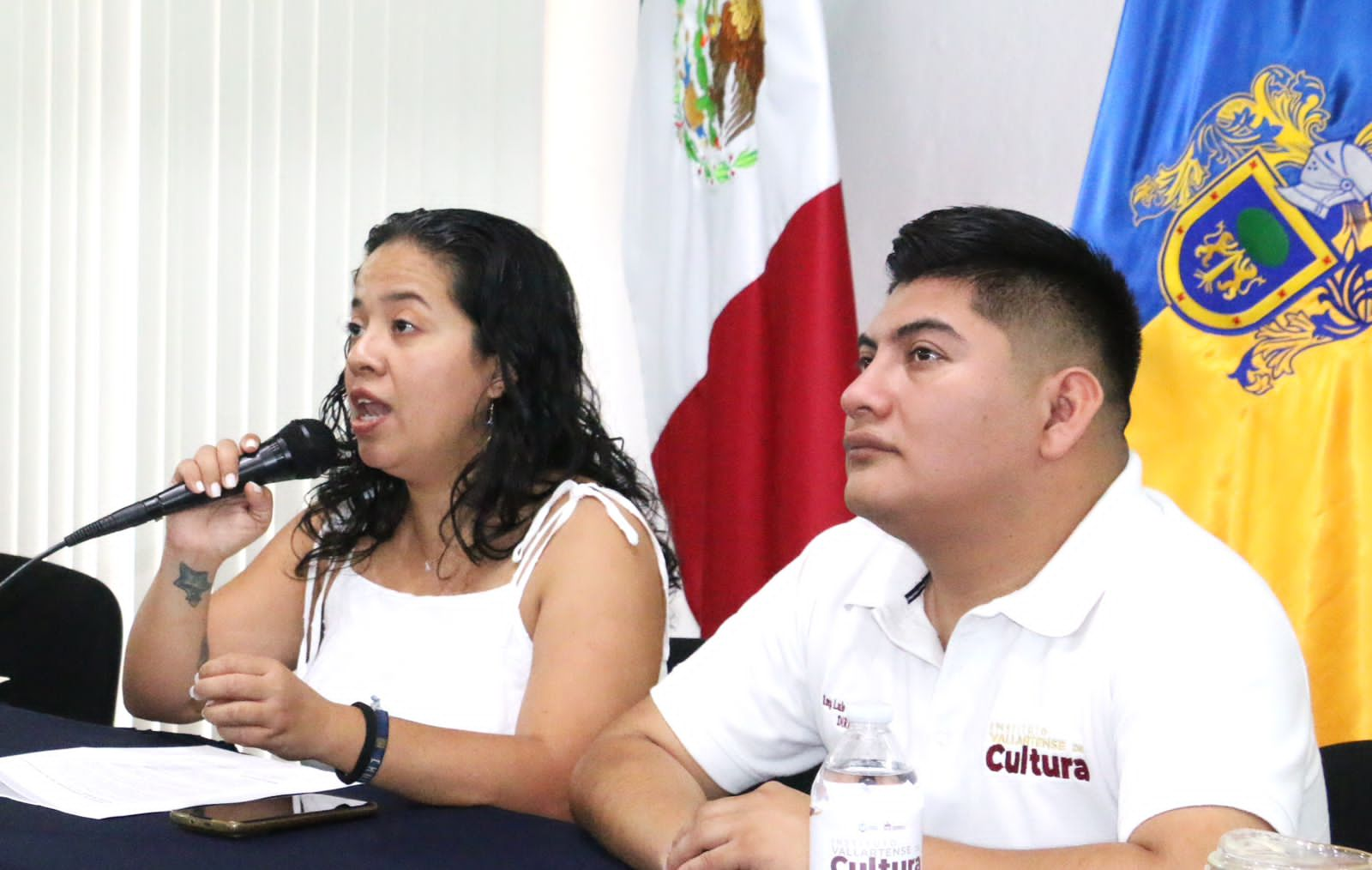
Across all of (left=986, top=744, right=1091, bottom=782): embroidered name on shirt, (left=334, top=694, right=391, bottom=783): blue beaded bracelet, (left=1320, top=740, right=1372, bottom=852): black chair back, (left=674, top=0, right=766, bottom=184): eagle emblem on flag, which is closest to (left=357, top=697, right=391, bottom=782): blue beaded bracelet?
(left=334, top=694, right=391, bottom=783): blue beaded bracelet

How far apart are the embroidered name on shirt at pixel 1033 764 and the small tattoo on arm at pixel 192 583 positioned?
129cm

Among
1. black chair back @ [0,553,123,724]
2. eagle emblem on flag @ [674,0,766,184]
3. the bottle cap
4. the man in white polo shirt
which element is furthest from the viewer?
eagle emblem on flag @ [674,0,766,184]

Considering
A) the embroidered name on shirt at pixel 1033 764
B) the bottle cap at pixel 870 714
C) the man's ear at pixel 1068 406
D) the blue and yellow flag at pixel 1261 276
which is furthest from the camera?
the blue and yellow flag at pixel 1261 276

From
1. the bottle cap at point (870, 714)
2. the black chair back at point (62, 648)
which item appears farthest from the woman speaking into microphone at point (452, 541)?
the bottle cap at point (870, 714)

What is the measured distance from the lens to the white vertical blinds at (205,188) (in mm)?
3523

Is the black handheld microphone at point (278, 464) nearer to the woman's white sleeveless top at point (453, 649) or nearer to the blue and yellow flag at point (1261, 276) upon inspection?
the woman's white sleeveless top at point (453, 649)

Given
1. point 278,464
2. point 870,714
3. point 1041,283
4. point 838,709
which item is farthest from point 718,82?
point 870,714

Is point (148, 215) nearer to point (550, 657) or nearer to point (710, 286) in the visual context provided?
point (710, 286)

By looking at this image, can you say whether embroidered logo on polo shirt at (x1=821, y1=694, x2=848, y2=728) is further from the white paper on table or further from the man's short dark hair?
the white paper on table

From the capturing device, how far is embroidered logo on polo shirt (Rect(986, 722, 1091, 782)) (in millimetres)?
1371

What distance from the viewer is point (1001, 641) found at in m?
1.48

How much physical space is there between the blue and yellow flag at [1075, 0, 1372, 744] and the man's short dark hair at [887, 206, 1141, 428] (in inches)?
17.2

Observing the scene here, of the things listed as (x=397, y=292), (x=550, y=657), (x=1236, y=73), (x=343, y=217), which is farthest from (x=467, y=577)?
(x=343, y=217)

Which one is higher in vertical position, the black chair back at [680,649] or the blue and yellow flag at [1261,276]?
the blue and yellow flag at [1261,276]
